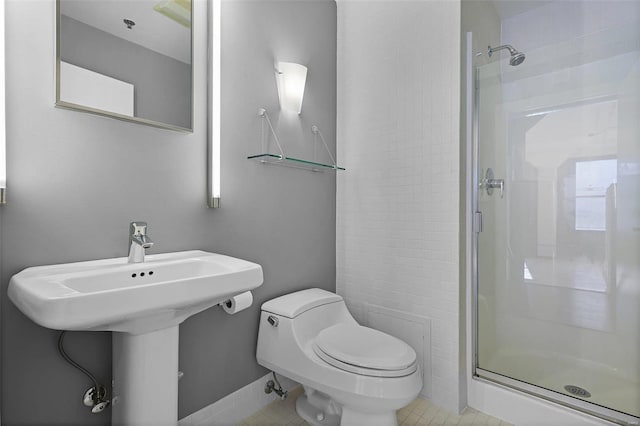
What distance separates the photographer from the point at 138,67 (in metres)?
1.32

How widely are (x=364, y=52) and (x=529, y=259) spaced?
1520 millimetres

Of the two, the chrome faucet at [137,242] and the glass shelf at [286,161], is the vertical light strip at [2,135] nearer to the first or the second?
the chrome faucet at [137,242]

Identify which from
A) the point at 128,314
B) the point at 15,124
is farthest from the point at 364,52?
the point at 128,314

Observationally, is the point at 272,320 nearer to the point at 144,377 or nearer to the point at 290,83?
the point at 144,377

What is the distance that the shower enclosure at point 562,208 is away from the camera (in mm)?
1643

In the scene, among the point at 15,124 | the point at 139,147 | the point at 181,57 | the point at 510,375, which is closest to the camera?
the point at 15,124

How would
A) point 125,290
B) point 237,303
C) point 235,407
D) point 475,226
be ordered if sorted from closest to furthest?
point 125,290 → point 237,303 → point 235,407 → point 475,226

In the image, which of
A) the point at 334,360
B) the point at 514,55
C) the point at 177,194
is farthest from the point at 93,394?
the point at 514,55

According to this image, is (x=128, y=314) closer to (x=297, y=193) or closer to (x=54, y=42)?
(x=54, y=42)

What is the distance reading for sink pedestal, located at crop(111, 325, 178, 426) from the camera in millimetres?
1084

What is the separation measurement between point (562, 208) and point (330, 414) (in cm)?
155

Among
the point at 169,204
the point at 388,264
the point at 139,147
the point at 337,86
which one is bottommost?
the point at 388,264

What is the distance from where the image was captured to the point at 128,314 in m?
0.87

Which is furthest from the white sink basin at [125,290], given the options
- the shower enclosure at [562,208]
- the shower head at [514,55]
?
the shower head at [514,55]
